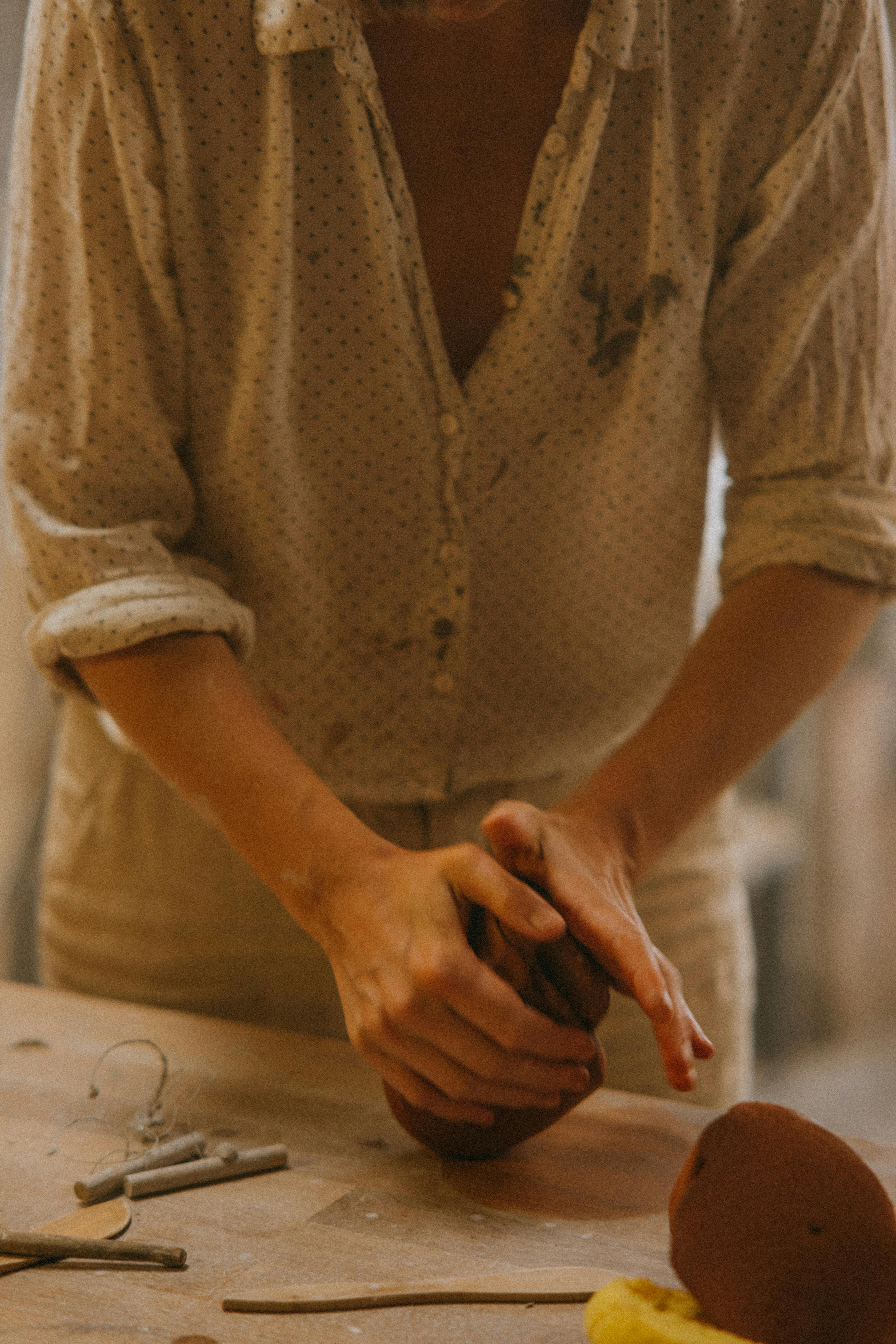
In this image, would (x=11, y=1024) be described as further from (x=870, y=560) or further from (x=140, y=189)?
(x=870, y=560)

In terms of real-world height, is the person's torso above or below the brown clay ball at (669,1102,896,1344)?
above

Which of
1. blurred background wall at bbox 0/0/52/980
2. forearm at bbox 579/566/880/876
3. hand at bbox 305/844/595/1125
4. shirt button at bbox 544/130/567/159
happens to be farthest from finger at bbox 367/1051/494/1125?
blurred background wall at bbox 0/0/52/980

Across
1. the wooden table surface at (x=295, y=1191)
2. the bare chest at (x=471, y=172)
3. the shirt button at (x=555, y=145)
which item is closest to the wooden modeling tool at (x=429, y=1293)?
the wooden table surface at (x=295, y=1191)

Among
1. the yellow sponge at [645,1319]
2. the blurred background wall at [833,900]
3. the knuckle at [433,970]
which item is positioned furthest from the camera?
the blurred background wall at [833,900]

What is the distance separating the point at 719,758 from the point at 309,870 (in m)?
0.32

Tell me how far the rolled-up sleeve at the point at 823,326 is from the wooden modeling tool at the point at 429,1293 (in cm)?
52

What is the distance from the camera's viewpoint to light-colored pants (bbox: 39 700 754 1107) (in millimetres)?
1134

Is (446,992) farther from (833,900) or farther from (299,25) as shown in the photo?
(833,900)

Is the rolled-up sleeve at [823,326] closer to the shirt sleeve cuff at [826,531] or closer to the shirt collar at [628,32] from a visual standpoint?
the shirt sleeve cuff at [826,531]

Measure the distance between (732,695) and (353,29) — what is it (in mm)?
525

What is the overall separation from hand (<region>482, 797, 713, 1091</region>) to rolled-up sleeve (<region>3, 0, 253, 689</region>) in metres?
0.26

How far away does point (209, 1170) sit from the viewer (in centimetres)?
80

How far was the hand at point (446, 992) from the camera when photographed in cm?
74

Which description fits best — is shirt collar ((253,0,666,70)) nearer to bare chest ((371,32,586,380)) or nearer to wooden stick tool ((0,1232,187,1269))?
bare chest ((371,32,586,380))
